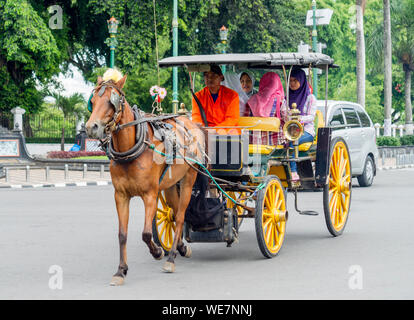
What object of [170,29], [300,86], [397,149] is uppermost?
[170,29]

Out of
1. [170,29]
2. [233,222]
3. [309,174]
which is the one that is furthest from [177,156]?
[170,29]

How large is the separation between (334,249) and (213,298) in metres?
3.24

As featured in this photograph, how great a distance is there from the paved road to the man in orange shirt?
164 cm

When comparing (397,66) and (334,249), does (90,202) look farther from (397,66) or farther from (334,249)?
(397,66)

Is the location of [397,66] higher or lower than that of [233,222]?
higher

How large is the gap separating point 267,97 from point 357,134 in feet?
28.4

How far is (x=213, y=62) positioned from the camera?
941cm

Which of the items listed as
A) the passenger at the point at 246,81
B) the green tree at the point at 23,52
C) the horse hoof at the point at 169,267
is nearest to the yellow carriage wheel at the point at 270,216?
the horse hoof at the point at 169,267

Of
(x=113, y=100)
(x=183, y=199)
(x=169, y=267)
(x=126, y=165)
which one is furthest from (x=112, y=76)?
(x=169, y=267)

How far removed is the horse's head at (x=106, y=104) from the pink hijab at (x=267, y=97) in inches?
117

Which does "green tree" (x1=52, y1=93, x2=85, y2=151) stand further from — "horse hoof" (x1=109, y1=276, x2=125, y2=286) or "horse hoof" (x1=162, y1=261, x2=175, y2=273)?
"horse hoof" (x1=109, y1=276, x2=125, y2=286)

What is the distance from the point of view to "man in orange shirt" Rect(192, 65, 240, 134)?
9523mm

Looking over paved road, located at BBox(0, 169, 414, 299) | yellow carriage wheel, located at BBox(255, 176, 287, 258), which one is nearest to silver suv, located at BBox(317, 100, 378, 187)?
paved road, located at BBox(0, 169, 414, 299)

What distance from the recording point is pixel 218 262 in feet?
29.1
